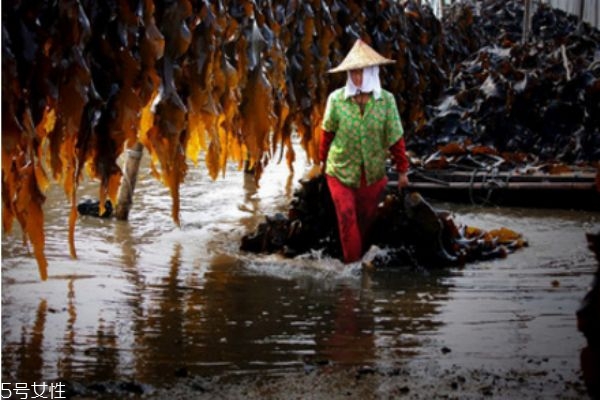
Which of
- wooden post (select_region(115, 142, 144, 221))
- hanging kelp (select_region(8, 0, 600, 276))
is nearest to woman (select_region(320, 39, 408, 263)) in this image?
hanging kelp (select_region(8, 0, 600, 276))

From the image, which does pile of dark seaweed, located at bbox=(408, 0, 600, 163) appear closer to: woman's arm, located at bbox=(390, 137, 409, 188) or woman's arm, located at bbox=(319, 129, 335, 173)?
woman's arm, located at bbox=(390, 137, 409, 188)

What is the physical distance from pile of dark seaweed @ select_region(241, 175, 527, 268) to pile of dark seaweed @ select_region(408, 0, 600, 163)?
13.8 ft

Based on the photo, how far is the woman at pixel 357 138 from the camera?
7.73 meters

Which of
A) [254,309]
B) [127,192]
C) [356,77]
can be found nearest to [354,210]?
[356,77]

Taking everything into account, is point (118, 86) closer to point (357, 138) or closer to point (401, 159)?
point (357, 138)

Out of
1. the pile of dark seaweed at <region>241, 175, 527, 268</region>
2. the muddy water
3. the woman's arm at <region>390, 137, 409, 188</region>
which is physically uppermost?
the woman's arm at <region>390, 137, 409, 188</region>

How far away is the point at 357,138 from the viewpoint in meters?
7.74

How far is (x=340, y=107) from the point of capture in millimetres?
7777

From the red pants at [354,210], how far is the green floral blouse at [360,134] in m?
0.07

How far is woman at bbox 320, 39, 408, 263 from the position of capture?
25.4ft

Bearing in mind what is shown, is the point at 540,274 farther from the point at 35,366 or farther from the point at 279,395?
the point at 35,366

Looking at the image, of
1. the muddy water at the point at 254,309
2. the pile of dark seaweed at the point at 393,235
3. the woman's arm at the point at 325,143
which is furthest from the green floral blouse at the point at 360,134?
the muddy water at the point at 254,309

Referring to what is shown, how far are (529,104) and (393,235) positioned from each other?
574cm

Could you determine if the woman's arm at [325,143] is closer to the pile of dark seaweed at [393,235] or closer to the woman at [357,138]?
the woman at [357,138]
